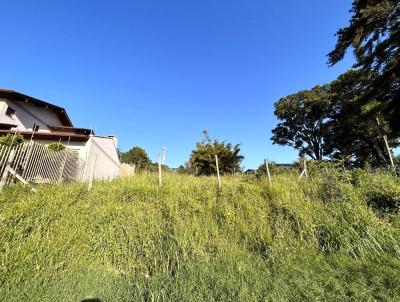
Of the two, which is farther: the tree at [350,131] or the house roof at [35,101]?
the tree at [350,131]

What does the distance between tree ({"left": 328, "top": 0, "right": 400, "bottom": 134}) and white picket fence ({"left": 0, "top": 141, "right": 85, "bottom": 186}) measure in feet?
45.7

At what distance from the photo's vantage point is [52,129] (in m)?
19.5

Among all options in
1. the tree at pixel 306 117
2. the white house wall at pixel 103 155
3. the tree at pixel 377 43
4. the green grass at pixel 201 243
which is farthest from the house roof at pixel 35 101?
the tree at pixel 306 117

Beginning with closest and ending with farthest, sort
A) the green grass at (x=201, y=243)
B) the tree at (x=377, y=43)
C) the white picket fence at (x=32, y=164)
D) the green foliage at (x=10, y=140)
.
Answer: the green grass at (x=201, y=243)
the white picket fence at (x=32, y=164)
the green foliage at (x=10, y=140)
the tree at (x=377, y=43)

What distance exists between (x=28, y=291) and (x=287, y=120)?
33239 mm

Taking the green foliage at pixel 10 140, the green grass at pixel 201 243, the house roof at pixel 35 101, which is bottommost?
the green grass at pixel 201 243

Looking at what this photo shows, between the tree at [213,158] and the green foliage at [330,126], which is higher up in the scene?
the green foliage at [330,126]

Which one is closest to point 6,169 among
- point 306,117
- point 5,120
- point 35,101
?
point 5,120

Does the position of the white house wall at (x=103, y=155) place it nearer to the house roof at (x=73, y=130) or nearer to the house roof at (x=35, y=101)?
the house roof at (x=73, y=130)

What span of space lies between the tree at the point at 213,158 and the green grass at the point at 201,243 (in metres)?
10.7

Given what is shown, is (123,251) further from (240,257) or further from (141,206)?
(240,257)

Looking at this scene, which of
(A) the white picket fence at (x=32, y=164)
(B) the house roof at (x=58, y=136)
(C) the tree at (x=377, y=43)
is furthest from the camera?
(B) the house roof at (x=58, y=136)

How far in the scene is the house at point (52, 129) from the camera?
14961mm

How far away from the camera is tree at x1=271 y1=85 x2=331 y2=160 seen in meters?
29.3
